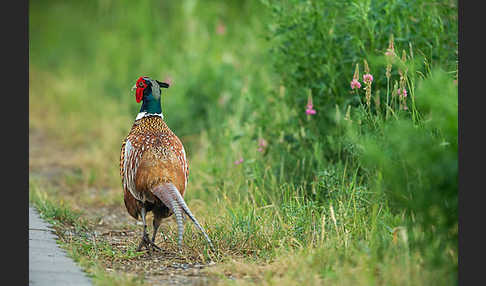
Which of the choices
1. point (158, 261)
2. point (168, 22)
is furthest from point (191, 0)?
point (158, 261)

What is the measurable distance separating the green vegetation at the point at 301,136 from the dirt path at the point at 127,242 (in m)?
0.08

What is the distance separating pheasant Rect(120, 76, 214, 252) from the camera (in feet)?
15.0

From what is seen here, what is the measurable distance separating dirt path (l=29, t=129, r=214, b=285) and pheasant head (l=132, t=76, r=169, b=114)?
0.99m

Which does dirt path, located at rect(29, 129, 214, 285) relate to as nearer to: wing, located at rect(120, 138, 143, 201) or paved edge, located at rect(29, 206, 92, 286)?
paved edge, located at rect(29, 206, 92, 286)

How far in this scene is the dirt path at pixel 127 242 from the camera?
4.27 meters

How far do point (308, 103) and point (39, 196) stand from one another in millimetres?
2612

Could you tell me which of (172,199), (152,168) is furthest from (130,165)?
(172,199)

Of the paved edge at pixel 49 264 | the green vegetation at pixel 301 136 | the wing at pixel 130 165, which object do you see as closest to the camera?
the green vegetation at pixel 301 136

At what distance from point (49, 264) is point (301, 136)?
8.47 feet

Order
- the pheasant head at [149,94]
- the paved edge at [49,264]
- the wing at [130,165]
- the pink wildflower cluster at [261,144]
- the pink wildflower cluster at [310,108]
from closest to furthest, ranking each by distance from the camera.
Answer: the paved edge at [49,264], the wing at [130,165], the pheasant head at [149,94], the pink wildflower cluster at [310,108], the pink wildflower cluster at [261,144]

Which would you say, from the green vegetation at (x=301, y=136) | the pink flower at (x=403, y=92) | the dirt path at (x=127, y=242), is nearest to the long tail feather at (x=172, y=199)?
the dirt path at (x=127, y=242)

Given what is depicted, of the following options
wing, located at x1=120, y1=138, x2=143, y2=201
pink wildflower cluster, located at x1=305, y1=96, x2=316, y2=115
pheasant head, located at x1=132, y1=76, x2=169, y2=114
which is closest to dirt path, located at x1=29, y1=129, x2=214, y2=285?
wing, located at x1=120, y1=138, x2=143, y2=201

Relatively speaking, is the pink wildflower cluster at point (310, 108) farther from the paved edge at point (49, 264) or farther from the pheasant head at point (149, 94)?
the paved edge at point (49, 264)

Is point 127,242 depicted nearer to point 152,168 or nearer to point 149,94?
point 152,168
